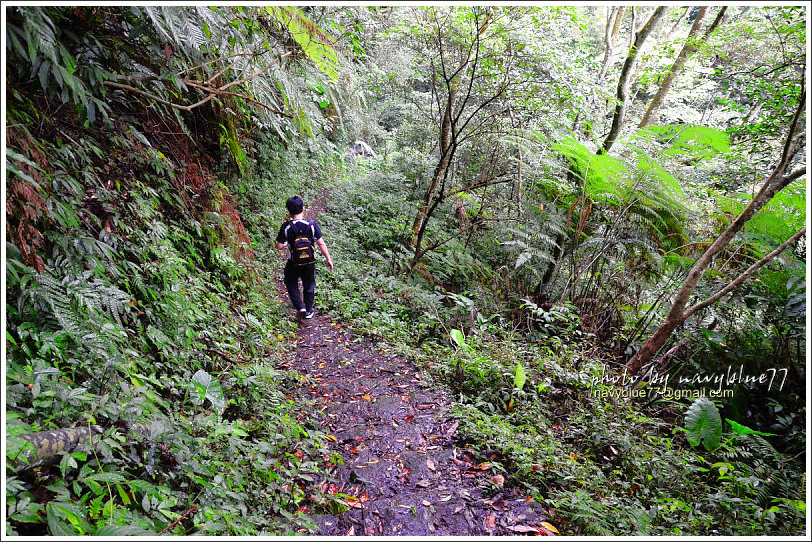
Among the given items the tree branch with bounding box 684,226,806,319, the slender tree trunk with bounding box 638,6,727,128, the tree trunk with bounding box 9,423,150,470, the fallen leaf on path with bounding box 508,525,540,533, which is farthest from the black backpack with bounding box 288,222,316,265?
the slender tree trunk with bounding box 638,6,727,128

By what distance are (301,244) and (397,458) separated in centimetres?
323

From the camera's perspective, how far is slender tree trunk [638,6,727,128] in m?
6.69

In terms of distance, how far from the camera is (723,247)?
149 inches

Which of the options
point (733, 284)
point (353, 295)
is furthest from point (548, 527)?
point (353, 295)

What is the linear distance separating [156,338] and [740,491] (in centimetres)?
450

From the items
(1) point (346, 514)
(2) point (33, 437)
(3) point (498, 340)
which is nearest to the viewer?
(2) point (33, 437)

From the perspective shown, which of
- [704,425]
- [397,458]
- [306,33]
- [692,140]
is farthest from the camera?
[692,140]

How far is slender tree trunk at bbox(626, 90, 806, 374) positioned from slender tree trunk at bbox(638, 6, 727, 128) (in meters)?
4.12

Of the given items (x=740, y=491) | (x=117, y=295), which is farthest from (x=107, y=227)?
(x=740, y=491)

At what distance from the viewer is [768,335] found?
4.36m

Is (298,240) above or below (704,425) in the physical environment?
above

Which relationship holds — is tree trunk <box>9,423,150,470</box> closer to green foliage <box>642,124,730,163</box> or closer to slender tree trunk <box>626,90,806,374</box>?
slender tree trunk <box>626,90,806,374</box>

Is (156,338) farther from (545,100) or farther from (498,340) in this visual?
(545,100)

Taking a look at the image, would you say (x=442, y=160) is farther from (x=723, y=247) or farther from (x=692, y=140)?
(x=723, y=247)
